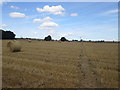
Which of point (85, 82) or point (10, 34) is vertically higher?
point (10, 34)

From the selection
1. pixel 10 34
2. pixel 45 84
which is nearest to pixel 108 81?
pixel 45 84

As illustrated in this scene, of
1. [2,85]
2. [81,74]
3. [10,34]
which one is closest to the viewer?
[2,85]

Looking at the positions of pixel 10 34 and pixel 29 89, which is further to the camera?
pixel 10 34

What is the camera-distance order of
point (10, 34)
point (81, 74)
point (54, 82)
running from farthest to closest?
point (10, 34), point (81, 74), point (54, 82)

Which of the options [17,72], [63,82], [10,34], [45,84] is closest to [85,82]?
[63,82]

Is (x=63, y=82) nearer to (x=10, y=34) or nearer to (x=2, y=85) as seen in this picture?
(x=2, y=85)

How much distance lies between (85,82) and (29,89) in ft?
8.86

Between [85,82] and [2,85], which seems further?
[85,82]

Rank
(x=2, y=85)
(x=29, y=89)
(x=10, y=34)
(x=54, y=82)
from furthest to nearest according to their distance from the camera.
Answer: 1. (x=10, y=34)
2. (x=54, y=82)
3. (x=2, y=85)
4. (x=29, y=89)

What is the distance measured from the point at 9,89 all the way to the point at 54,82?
2.07 metres

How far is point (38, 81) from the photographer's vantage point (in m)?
7.18

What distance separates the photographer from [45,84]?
679cm

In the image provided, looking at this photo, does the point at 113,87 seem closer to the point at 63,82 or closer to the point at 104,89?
the point at 104,89

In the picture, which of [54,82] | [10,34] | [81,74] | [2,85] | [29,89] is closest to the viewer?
[29,89]
